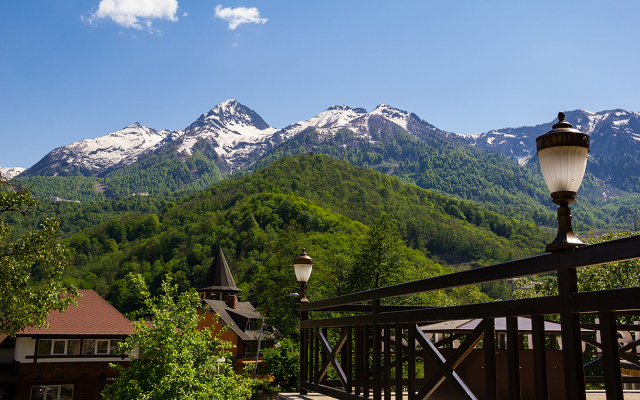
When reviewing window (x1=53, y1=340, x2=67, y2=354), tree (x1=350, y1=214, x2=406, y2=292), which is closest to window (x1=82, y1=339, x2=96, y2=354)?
window (x1=53, y1=340, x2=67, y2=354)

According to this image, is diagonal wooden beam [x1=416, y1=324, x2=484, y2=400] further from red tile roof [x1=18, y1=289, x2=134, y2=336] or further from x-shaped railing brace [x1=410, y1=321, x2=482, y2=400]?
red tile roof [x1=18, y1=289, x2=134, y2=336]

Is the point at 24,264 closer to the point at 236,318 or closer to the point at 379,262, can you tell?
the point at 379,262

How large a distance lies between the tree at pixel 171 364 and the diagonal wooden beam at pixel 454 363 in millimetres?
11056

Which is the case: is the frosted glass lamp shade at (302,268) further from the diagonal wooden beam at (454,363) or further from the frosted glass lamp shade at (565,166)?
the frosted glass lamp shade at (565,166)

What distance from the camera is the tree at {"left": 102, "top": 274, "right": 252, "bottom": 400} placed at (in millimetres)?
13320

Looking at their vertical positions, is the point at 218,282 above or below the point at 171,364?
above

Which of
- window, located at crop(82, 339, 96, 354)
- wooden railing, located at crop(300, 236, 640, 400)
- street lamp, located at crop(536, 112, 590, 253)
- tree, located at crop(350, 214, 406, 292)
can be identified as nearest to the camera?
wooden railing, located at crop(300, 236, 640, 400)

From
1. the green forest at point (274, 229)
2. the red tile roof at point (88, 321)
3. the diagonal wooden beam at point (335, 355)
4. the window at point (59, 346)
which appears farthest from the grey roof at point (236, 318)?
the diagonal wooden beam at point (335, 355)

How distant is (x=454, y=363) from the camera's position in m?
3.42

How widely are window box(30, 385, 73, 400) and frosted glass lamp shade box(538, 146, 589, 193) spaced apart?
31.5m

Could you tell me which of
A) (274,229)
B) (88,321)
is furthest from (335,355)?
(274,229)

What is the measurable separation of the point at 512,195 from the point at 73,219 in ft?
514

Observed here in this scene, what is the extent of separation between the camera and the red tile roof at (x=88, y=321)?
28.2 m

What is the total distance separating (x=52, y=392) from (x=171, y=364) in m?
19.3
